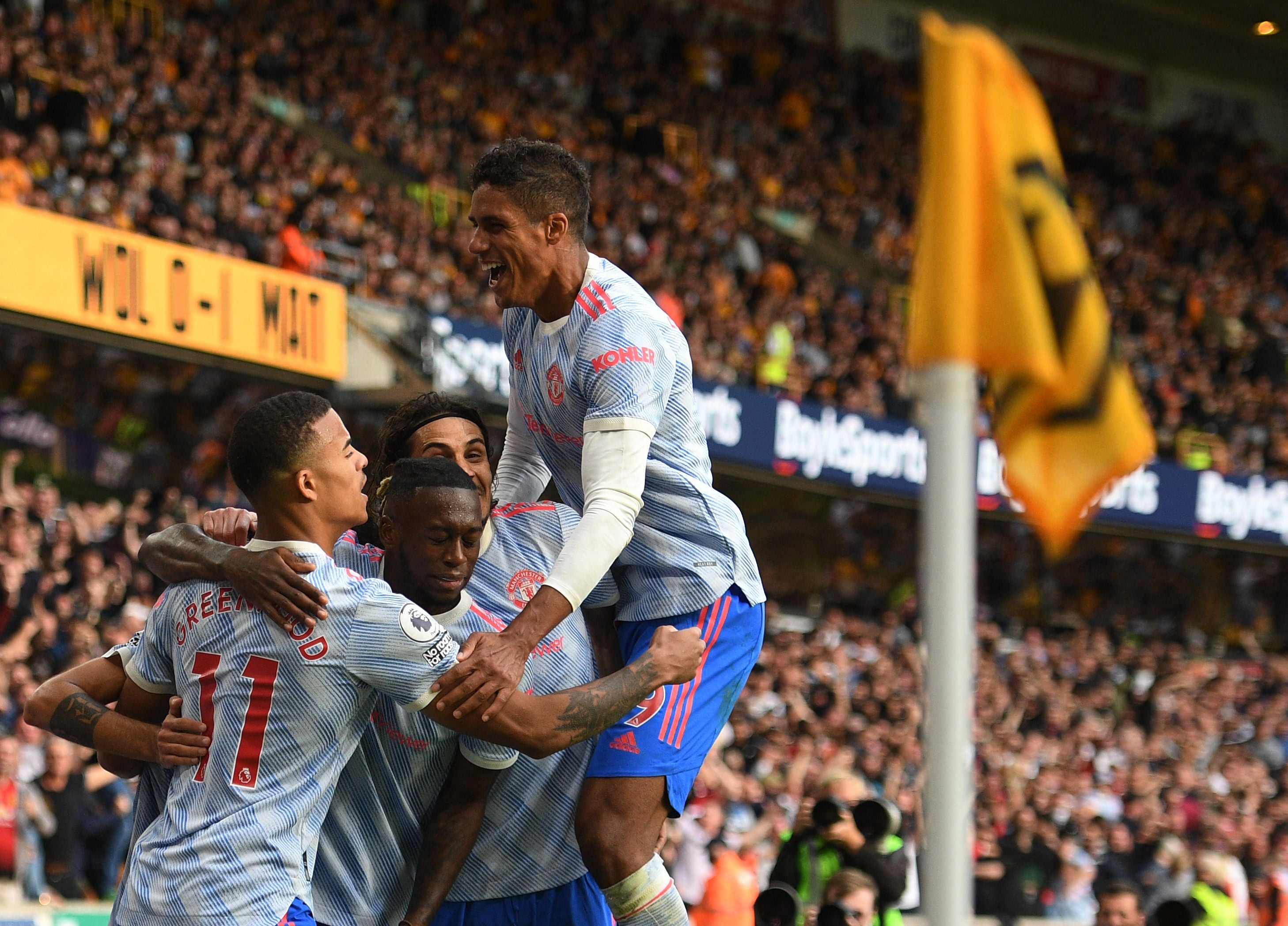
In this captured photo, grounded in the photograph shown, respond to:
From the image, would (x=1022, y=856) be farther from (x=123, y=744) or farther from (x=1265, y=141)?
(x=1265, y=141)

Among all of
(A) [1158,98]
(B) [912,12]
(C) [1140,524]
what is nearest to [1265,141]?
(A) [1158,98]

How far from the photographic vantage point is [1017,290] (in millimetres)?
2301

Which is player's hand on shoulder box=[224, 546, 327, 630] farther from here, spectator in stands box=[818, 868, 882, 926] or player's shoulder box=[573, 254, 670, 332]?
spectator in stands box=[818, 868, 882, 926]

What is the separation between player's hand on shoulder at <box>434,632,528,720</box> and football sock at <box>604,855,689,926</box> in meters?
0.71

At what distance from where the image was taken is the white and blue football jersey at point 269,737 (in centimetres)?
322

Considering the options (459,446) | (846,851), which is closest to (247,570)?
(459,446)

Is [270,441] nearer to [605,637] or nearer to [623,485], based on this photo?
[623,485]

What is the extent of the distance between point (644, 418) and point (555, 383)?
1.00ft

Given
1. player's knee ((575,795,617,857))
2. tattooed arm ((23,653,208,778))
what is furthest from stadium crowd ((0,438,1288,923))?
tattooed arm ((23,653,208,778))

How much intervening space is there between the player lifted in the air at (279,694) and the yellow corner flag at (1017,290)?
1.40 m

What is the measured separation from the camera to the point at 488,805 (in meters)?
4.00

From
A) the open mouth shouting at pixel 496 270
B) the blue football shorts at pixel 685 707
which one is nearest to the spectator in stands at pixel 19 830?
the blue football shorts at pixel 685 707

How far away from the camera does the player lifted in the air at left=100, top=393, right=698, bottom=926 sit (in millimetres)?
3236

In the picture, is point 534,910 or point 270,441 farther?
point 534,910
